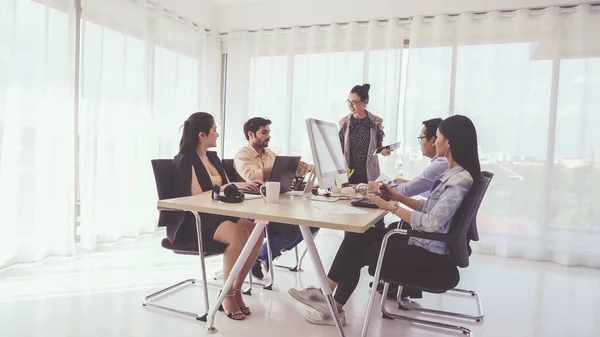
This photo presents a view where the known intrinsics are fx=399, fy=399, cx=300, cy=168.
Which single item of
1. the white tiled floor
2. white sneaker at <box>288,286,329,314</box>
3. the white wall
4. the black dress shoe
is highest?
the white wall

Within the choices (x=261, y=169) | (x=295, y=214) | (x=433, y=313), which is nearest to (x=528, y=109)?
(x=433, y=313)

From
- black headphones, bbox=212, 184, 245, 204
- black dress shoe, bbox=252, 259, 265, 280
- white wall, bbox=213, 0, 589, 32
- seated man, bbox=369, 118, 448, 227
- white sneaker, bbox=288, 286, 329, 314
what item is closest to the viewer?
black headphones, bbox=212, 184, 245, 204

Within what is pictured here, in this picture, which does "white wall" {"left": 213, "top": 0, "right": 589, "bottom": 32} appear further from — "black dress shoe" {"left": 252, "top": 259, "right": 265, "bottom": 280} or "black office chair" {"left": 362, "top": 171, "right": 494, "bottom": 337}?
"black dress shoe" {"left": 252, "top": 259, "right": 265, "bottom": 280}

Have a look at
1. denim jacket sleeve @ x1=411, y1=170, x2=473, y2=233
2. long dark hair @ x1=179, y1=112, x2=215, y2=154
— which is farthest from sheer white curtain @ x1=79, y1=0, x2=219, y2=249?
denim jacket sleeve @ x1=411, y1=170, x2=473, y2=233

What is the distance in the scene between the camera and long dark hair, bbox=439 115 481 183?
1812mm

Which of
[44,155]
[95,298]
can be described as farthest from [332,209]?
[44,155]

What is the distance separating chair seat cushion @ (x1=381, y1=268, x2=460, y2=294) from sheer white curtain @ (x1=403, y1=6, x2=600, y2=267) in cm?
249

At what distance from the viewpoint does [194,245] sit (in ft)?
7.18

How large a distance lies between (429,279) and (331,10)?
3.60 meters

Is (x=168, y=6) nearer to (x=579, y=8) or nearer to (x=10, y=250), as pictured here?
(x=10, y=250)

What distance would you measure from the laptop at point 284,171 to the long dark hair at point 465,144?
0.91 metres

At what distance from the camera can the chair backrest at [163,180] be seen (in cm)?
221

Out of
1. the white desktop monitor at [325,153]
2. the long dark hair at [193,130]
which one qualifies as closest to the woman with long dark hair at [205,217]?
the long dark hair at [193,130]

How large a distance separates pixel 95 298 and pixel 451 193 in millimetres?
2197
